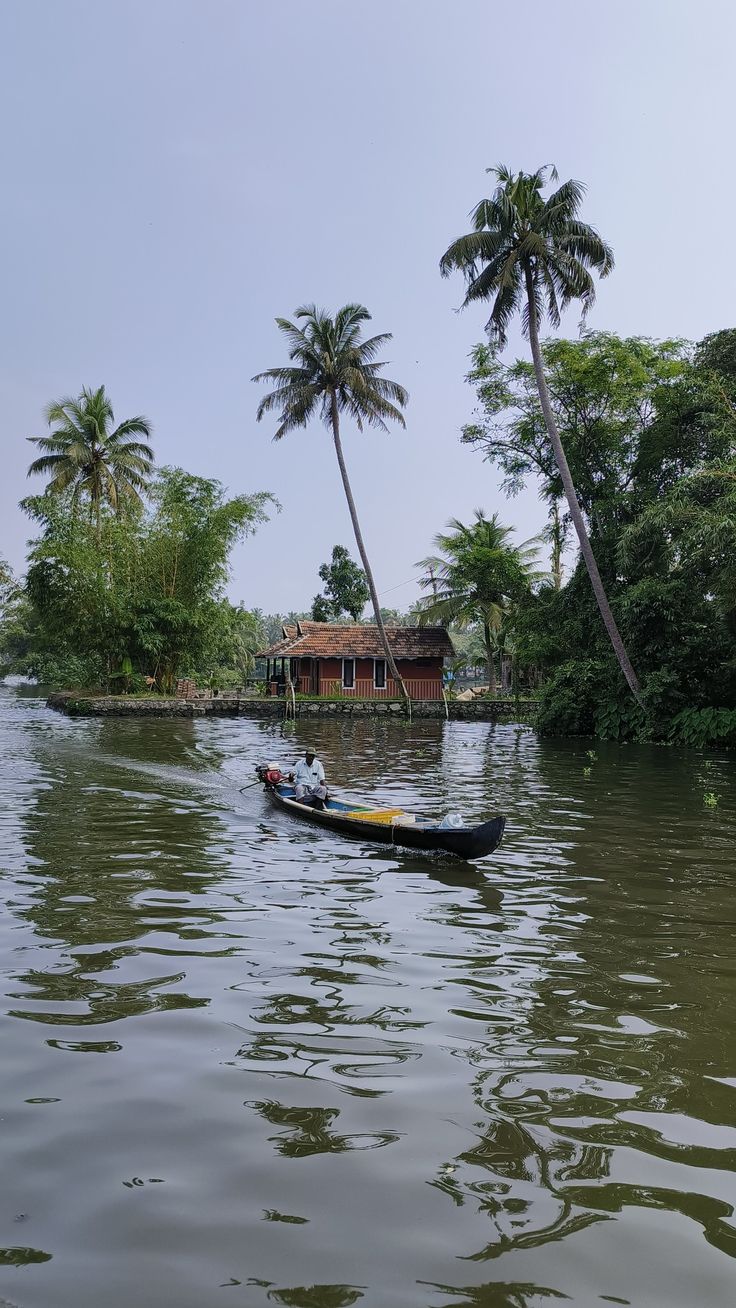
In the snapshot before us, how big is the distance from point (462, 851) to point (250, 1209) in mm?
6718

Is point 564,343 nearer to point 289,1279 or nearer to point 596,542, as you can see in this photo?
point 596,542

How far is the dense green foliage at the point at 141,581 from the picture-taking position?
4116 centimetres

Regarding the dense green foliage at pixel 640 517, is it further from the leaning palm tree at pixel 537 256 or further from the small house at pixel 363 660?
the small house at pixel 363 660

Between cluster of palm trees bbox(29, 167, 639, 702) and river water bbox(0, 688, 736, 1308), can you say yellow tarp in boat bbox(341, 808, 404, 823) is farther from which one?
cluster of palm trees bbox(29, 167, 639, 702)

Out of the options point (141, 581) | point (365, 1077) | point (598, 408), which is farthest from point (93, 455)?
point (365, 1077)

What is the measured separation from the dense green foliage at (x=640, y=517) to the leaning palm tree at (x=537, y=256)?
1417mm

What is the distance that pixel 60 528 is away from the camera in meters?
41.3

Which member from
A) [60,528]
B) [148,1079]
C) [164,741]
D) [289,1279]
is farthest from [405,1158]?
[60,528]

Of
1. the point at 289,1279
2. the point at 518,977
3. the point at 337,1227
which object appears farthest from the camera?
the point at 518,977

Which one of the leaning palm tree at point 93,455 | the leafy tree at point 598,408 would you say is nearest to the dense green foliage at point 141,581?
the leaning palm tree at point 93,455

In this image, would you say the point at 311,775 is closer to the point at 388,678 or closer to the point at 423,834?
the point at 423,834

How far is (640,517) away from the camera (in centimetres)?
2592

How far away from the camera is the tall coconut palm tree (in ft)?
132

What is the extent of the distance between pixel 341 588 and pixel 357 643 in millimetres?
9122
